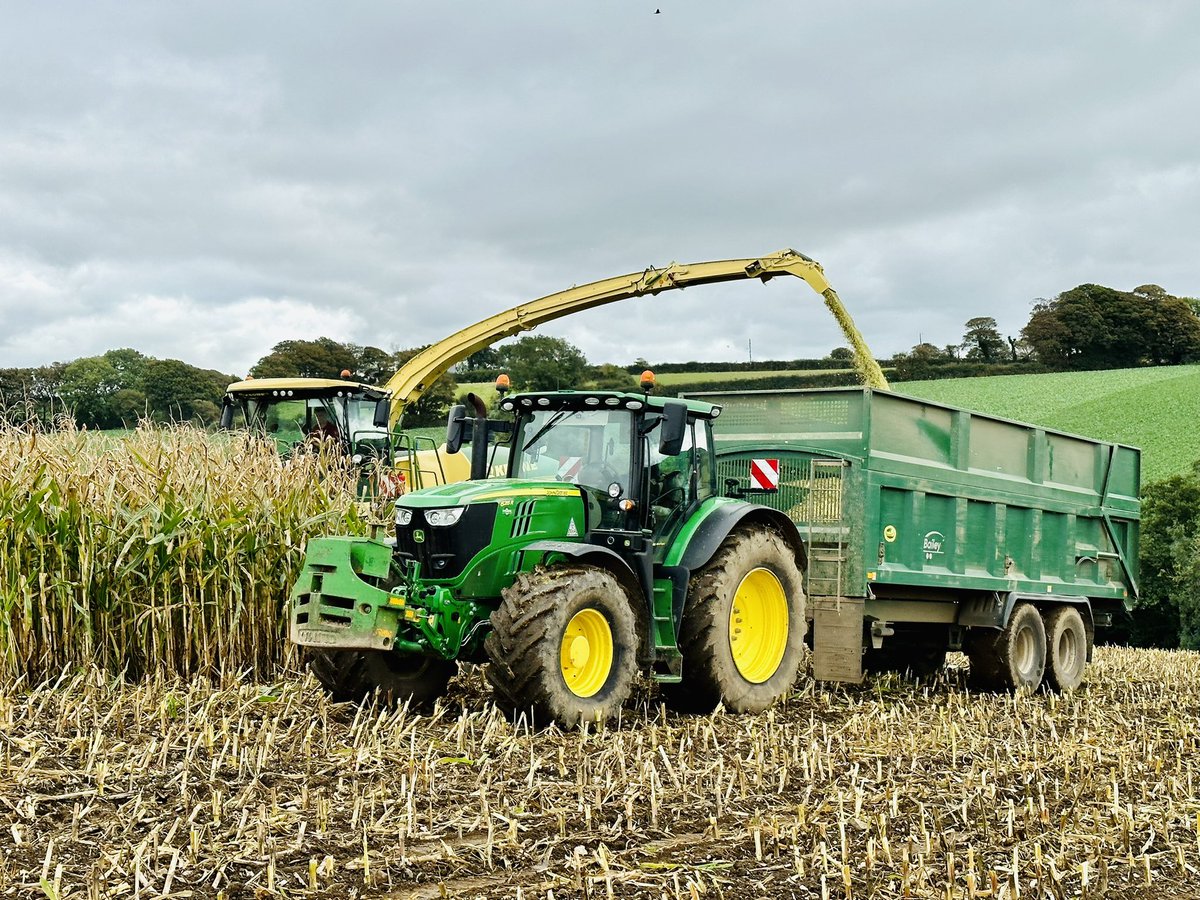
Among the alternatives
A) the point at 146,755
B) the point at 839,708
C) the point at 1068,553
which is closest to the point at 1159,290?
the point at 1068,553

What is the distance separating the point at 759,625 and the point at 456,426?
2.60 m

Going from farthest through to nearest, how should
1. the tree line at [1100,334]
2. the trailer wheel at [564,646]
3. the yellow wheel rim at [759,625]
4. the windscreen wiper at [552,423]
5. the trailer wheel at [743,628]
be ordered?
the tree line at [1100,334] → the yellow wheel rim at [759,625] → the windscreen wiper at [552,423] → the trailer wheel at [743,628] → the trailer wheel at [564,646]

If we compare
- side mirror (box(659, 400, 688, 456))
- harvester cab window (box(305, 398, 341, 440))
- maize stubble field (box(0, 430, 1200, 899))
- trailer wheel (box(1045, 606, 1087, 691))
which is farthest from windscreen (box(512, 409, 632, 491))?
harvester cab window (box(305, 398, 341, 440))

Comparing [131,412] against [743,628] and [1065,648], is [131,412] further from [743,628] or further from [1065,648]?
[1065,648]

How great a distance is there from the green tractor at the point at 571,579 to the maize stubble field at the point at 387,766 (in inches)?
11.4

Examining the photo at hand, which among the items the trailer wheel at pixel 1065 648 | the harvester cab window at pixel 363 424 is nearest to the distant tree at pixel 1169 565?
the trailer wheel at pixel 1065 648

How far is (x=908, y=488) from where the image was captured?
32.3 feet

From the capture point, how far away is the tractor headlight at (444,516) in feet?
24.3

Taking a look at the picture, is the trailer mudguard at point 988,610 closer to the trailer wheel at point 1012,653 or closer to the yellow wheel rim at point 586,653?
the trailer wheel at point 1012,653

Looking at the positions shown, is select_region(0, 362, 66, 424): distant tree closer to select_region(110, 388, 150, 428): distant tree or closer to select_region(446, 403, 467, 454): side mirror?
select_region(110, 388, 150, 428): distant tree

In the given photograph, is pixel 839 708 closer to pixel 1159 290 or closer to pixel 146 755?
pixel 146 755

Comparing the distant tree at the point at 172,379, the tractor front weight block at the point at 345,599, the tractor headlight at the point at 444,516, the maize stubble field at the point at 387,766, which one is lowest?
the maize stubble field at the point at 387,766

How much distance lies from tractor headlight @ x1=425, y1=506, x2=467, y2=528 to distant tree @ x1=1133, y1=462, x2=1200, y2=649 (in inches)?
930

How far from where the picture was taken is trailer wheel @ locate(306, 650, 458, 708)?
7.48 meters
